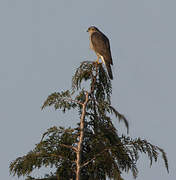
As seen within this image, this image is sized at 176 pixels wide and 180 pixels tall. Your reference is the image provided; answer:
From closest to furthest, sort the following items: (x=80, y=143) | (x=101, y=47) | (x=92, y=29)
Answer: (x=80, y=143), (x=101, y=47), (x=92, y=29)

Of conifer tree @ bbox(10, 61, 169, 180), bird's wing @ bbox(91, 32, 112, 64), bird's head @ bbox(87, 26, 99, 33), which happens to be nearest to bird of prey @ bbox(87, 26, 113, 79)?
bird's wing @ bbox(91, 32, 112, 64)

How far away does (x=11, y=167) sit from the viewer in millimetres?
6711

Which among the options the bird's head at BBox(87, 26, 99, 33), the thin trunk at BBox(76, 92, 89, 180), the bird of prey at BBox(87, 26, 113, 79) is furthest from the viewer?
the bird's head at BBox(87, 26, 99, 33)

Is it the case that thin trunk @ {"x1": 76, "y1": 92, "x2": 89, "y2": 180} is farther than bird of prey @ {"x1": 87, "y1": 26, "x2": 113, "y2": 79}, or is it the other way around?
bird of prey @ {"x1": 87, "y1": 26, "x2": 113, "y2": 79}

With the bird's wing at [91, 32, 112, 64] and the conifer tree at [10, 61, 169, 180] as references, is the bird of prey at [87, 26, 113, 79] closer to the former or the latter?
the bird's wing at [91, 32, 112, 64]

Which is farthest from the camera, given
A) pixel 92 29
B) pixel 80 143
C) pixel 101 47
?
pixel 92 29

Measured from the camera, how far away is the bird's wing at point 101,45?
533 inches

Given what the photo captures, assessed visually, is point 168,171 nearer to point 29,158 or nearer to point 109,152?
point 109,152

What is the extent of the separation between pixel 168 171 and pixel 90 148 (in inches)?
55.7

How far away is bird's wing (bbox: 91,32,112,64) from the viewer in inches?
533

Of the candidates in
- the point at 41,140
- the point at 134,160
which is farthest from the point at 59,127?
the point at 134,160

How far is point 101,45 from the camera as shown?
46.3 feet

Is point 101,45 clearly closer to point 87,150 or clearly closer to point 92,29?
point 92,29

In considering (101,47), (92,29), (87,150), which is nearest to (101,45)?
(101,47)
